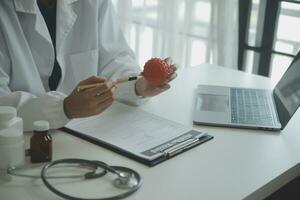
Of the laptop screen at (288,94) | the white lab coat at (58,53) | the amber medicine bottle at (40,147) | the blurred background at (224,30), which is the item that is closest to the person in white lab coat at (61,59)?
the white lab coat at (58,53)

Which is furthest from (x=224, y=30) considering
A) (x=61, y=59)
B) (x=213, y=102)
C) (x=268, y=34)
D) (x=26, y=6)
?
(x=26, y=6)

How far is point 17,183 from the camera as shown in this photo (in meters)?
0.99

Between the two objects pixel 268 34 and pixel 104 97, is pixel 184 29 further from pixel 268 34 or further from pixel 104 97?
pixel 104 97

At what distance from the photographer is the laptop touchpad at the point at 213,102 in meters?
1.45

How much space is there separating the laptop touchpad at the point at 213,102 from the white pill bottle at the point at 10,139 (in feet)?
2.07

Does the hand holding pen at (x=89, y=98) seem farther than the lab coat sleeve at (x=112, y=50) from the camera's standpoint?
No

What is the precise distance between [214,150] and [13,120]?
1.70 ft

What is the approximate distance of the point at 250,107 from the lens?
1.47 meters

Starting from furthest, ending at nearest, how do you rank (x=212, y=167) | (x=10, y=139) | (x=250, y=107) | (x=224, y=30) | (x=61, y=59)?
(x=224, y=30) → (x=61, y=59) → (x=250, y=107) → (x=212, y=167) → (x=10, y=139)

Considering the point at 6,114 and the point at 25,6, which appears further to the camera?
the point at 25,6

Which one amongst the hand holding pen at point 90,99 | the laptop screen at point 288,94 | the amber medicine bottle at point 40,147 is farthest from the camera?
the laptop screen at point 288,94

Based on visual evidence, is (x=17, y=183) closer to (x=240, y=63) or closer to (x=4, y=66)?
(x=4, y=66)

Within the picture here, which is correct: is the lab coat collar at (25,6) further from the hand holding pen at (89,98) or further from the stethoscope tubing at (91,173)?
the stethoscope tubing at (91,173)

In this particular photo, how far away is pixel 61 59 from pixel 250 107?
0.67m
